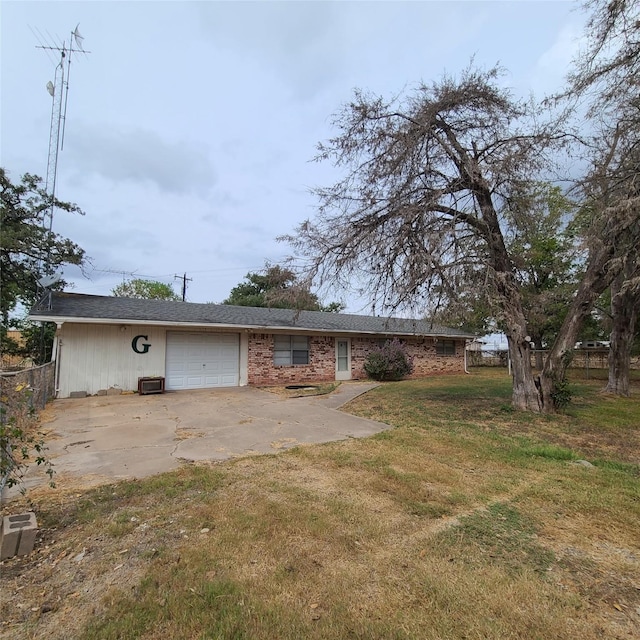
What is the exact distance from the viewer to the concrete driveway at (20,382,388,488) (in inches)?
194

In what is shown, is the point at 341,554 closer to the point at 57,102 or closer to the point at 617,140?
the point at 617,140

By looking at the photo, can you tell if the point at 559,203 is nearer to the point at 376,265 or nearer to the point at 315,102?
the point at 376,265

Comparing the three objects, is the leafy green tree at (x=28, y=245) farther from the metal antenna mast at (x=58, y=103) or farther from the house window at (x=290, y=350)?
the house window at (x=290, y=350)

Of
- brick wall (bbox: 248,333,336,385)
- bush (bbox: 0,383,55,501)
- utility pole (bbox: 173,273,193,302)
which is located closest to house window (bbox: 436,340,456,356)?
brick wall (bbox: 248,333,336,385)

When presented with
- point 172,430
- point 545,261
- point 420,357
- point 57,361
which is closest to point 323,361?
point 420,357

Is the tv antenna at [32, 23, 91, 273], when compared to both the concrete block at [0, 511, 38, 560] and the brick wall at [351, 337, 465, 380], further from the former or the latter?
the brick wall at [351, 337, 465, 380]

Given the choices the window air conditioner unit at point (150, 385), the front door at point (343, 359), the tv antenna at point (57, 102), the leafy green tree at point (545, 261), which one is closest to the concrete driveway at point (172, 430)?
the window air conditioner unit at point (150, 385)

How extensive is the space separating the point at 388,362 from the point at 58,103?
14387mm

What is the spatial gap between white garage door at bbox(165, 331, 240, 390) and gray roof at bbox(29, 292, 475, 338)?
0.77 meters

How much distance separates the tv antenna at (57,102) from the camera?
9.83 m

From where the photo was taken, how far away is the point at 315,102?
939cm

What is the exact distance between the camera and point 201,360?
13.4 meters

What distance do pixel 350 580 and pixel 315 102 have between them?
9.88 m

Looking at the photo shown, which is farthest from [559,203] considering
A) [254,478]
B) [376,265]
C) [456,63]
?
[254,478]
